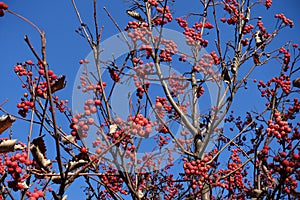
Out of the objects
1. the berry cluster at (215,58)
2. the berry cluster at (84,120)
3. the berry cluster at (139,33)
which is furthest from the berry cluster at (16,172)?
the berry cluster at (215,58)

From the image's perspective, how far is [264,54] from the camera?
4.89 meters

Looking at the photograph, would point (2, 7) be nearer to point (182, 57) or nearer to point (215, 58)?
point (215, 58)

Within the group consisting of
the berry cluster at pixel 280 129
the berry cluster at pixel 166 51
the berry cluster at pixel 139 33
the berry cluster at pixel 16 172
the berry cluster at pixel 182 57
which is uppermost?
the berry cluster at pixel 182 57

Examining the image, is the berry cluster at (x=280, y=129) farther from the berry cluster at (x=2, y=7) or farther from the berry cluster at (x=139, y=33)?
the berry cluster at (x=2, y=7)

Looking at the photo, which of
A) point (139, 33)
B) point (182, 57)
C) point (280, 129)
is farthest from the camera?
point (182, 57)

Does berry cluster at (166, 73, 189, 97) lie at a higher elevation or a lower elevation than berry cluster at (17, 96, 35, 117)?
higher

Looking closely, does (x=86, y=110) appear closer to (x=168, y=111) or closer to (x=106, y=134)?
(x=106, y=134)

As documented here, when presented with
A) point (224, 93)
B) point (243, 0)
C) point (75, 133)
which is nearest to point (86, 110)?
point (75, 133)

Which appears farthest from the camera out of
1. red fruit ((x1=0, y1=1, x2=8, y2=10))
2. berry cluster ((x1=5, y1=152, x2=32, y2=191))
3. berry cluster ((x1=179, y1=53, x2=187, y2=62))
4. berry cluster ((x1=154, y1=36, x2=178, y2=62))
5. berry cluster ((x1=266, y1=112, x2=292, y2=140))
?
berry cluster ((x1=179, y1=53, x2=187, y2=62))

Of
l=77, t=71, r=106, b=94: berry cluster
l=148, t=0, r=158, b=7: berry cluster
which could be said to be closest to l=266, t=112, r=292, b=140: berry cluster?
l=77, t=71, r=106, b=94: berry cluster

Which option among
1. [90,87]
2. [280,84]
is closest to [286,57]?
[280,84]

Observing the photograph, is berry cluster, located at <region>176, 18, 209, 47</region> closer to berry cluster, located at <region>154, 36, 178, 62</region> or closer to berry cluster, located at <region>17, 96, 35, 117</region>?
berry cluster, located at <region>154, 36, 178, 62</region>

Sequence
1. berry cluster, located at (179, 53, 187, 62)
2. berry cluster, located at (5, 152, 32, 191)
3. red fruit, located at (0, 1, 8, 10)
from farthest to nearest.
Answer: berry cluster, located at (179, 53, 187, 62)
berry cluster, located at (5, 152, 32, 191)
red fruit, located at (0, 1, 8, 10)

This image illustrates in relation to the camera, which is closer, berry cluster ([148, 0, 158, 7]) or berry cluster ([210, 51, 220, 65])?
berry cluster ([148, 0, 158, 7])
